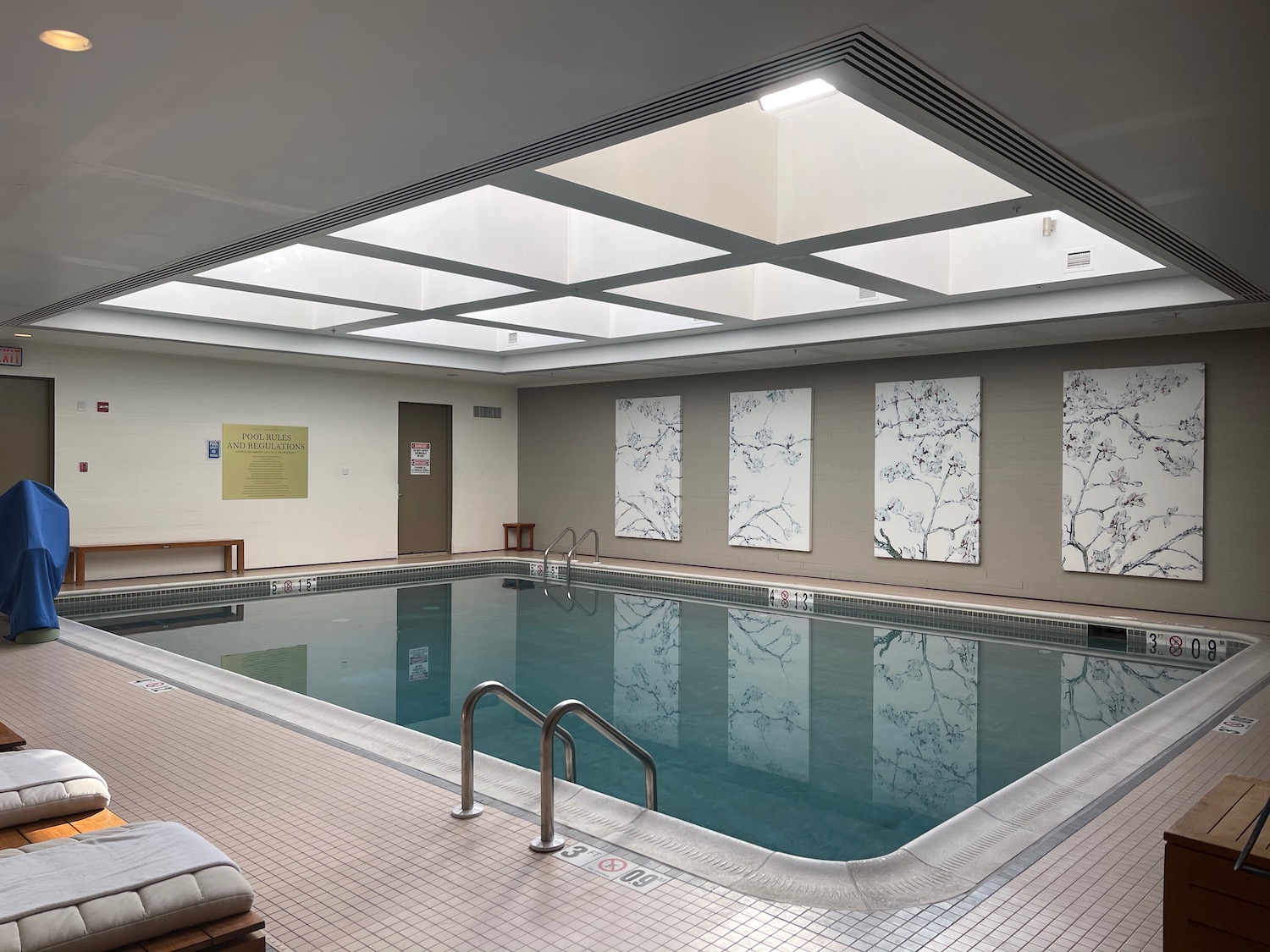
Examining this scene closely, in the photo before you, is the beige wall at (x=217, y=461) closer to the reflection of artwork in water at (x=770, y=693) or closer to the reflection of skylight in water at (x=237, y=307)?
the reflection of skylight in water at (x=237, y=307)

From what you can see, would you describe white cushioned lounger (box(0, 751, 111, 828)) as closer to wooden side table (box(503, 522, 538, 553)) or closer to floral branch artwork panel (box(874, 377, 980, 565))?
floral branch artwork panel (box(874, 377, 980, 565))

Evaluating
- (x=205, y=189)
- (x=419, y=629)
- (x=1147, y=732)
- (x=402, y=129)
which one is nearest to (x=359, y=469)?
(x=419, y=629)

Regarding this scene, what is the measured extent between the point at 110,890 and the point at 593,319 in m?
7.84

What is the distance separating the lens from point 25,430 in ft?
30.7

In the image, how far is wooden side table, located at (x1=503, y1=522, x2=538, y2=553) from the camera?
13617 mm

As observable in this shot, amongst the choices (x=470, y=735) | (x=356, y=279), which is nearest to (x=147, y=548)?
(x=356, y=279)

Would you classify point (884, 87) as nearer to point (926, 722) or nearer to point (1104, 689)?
point (926, 722)

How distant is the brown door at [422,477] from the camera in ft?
41.1

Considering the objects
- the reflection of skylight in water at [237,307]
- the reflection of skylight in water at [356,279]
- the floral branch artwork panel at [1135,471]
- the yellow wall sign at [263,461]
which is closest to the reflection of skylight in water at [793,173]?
the reflection of skylight in water at [356,279]

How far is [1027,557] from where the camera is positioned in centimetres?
894

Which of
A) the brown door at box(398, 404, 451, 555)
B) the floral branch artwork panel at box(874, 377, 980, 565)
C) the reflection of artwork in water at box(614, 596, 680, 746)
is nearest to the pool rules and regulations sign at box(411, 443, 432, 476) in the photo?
the brown door at box(398, 404, 451, 555)

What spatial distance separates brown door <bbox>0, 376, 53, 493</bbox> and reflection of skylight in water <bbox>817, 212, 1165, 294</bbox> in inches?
334

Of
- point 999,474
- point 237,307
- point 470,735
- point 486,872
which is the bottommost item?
point 486,872

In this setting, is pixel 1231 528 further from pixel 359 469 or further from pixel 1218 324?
pixel 359 469
